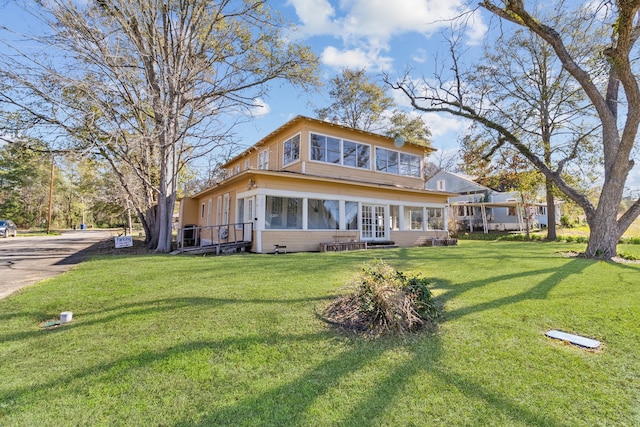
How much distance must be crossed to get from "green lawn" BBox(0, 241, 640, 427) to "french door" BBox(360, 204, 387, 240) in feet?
30.8

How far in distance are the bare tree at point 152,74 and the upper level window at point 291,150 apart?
2.58 meters

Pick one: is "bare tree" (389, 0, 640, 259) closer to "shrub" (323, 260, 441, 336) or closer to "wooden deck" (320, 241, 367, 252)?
"wooden deck" (320, 241, 367, 252)

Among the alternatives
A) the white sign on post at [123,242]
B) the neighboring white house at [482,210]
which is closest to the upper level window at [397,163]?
the neighboring white house at [482,210]

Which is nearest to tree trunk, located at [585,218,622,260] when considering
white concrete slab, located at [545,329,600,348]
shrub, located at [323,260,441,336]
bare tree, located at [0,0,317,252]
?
white concrete slab, located at [545,329,600,348]

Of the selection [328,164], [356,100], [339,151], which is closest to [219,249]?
[328,164]

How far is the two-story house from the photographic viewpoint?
1193cm

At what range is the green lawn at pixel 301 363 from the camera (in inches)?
81.3

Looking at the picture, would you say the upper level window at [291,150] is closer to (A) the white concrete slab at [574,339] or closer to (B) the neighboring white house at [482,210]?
(A) the white concrete slab at [574,339]

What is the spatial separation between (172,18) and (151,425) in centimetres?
1428

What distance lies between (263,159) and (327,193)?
5.78m

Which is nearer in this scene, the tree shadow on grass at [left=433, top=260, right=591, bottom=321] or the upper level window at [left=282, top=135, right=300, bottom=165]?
the tree shadow on grass at [left=433, top=260, right=591, bottom=321]

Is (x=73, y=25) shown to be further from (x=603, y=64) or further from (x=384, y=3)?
(x=603, y=64)

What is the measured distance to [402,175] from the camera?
650 inches

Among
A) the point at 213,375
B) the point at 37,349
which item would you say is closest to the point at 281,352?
the point at 213,375
